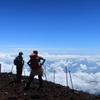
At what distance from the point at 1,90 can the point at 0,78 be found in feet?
18.5

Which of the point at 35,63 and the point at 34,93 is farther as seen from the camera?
the point at 35,63

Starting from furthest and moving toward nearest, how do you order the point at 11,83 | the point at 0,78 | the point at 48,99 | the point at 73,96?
the point at 0,78, the point at 11,83, the point at 73,96, the point at 48,99

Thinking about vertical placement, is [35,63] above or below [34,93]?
above

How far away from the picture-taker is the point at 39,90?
20.5 metres

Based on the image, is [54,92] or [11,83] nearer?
[54,92]

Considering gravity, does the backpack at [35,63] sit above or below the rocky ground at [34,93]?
above

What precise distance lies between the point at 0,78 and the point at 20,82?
308cm

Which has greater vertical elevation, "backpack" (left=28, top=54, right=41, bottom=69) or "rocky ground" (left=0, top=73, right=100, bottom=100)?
"backpack" (left=28, top=54, right=41, bottom=69)

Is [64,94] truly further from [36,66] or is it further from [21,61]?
[21,61]

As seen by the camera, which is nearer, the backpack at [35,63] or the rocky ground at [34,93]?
the rocky ground at [34,93]

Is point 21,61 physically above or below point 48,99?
above

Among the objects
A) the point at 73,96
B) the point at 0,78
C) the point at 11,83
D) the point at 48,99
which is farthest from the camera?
the point at 0,78

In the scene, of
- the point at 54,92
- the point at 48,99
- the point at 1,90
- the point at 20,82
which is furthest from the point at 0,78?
the point at 48,99

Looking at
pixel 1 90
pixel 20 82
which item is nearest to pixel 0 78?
pixel 20 82
